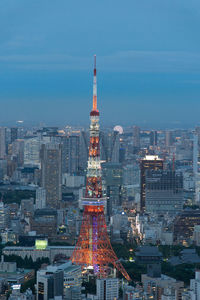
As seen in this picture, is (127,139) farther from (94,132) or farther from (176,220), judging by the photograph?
(94,132)

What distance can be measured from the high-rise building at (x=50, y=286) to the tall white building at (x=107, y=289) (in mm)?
709

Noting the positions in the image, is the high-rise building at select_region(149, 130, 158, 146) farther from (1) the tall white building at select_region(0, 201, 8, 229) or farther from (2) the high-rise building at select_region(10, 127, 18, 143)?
(1) the tall white building at select_region(0, 201, 8, 229)

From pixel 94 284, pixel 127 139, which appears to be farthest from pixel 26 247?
pixel 127 139

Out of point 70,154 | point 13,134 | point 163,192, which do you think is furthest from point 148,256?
point 13,134

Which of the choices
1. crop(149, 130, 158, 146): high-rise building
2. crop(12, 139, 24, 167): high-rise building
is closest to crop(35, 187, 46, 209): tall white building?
crop(12, 139, 24, 167): high-rise building

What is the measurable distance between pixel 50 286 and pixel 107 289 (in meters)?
1.05

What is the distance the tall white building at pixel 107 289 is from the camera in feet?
58.7

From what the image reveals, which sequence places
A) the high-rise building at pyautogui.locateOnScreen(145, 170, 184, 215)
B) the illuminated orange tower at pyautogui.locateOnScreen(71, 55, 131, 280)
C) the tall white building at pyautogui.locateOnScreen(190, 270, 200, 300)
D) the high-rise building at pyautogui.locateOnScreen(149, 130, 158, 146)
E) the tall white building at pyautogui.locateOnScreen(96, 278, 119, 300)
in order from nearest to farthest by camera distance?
1. the tall white building at pyautogui.locateOnScreen(190, 270, 200, 300)
2. the tall white building at pyautogui.locateOnScreen(96, 278, 119, 300)
3. the illuminated orange tower at pyautogui.locateOnScreen(71, 55, 131, 280)
4. the high-rise building at pyautogui.locateOnScreen(145, 170, 184, 215)
5. the high-rise building at pyautogui.locateOnScreen(149, 130, 158, 146)

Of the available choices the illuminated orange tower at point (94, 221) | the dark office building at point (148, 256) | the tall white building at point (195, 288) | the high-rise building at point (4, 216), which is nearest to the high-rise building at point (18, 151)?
the high-rise building at point (4, 216)

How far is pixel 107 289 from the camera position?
18.0 m

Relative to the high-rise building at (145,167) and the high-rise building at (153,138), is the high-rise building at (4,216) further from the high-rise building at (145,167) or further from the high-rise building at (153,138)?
the high-rise building at (153,138)

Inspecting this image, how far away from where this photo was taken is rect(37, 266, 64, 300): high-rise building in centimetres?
1773

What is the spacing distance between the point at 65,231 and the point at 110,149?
18.0 meters

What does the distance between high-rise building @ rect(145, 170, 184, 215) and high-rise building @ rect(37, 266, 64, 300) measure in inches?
604
